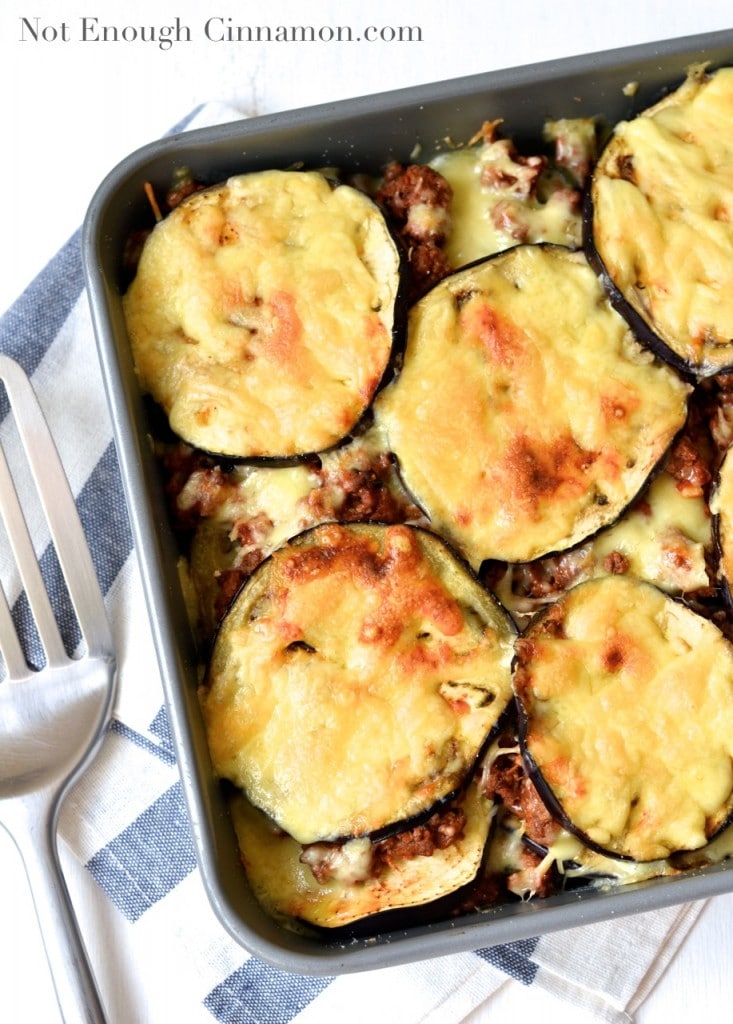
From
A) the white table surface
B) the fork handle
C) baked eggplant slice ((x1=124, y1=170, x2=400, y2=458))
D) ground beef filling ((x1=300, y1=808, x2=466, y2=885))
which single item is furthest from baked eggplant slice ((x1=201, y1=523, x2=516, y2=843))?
the white table surface

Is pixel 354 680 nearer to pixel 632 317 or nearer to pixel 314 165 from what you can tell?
pixel 632 317

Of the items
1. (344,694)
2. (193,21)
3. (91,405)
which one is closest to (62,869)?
(344,694)

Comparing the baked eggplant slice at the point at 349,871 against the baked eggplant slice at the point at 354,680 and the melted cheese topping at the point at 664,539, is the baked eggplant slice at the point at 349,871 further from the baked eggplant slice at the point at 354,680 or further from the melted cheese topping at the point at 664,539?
the melted cheese topping at the point at 664,539

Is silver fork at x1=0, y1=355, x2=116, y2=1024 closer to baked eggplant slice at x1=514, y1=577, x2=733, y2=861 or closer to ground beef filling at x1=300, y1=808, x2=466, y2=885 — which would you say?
ground beef filling at x1=300, y1=808, x2=466, y2=885

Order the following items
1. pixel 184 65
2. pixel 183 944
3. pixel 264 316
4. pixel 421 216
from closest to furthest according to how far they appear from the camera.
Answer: pixel 264 316 < pixel 421 216 < pixel 183 944 < pixel 184 65

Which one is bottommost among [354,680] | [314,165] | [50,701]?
[50,701]

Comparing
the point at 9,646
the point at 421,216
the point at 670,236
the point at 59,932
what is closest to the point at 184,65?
the point at 421,216
